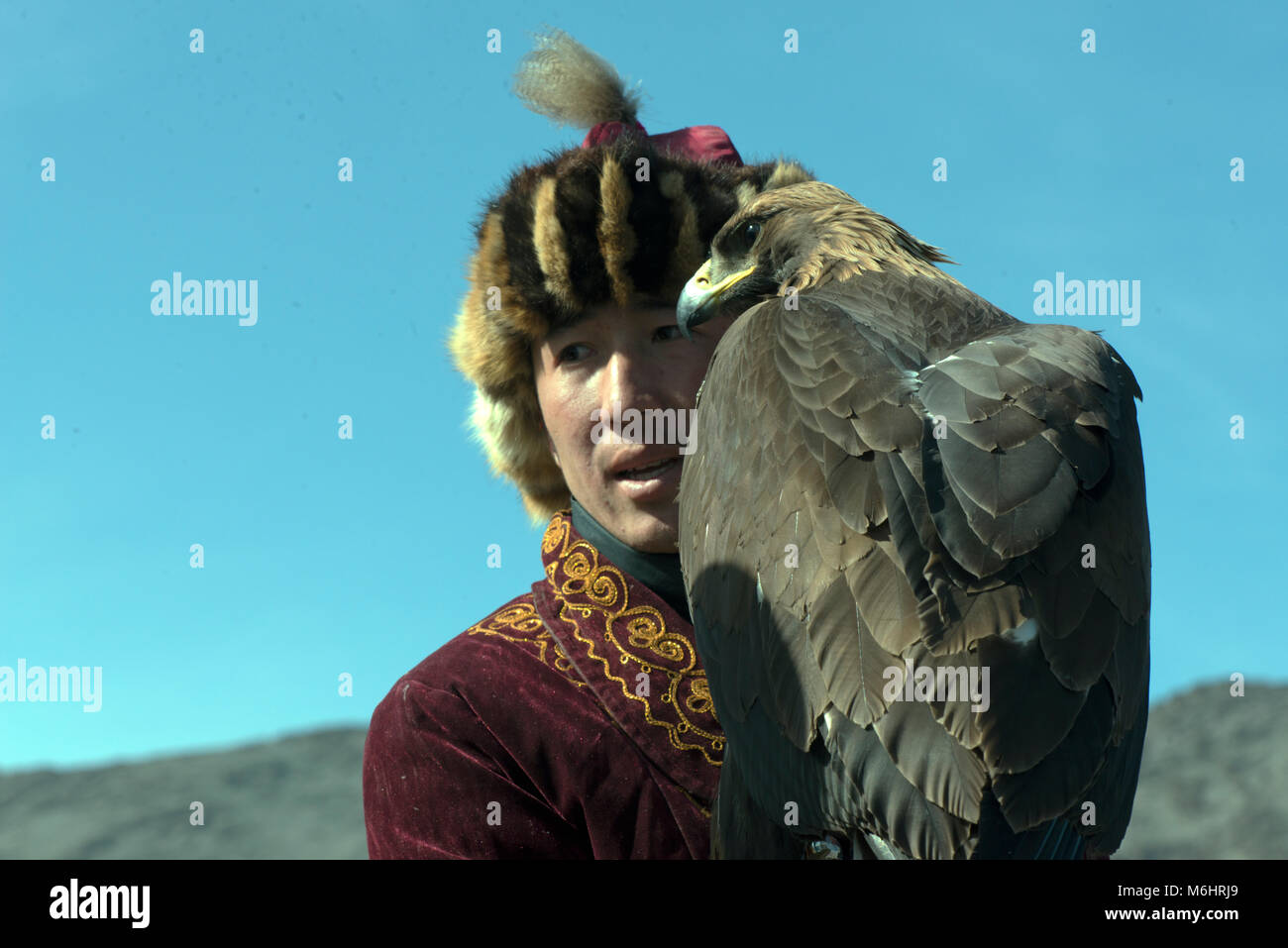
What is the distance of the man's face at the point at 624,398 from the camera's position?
3865 mm

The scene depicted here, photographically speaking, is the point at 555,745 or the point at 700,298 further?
the point at 700,298

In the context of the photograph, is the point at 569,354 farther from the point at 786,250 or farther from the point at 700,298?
the point at 786,250

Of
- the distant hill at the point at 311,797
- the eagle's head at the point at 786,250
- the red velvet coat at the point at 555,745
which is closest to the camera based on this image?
the red velvet coat at the point at 555,745

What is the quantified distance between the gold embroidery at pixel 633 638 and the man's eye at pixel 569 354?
54 centimetres

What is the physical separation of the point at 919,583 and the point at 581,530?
1922mm

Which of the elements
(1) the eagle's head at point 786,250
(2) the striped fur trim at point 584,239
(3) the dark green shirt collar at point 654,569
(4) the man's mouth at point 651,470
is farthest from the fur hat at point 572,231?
(3) the dark green shirt collar at point 654,569

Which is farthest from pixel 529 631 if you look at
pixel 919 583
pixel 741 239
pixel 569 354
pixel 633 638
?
pixel 919 583

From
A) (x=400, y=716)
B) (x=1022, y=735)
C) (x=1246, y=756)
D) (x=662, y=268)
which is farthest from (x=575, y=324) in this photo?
(x=1246, y=756)

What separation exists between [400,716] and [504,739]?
0.32 metres

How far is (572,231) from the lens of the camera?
3.98m

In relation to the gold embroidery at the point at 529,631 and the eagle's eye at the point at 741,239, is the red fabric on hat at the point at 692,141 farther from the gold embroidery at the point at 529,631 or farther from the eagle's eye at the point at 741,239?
the gold embroidery at the point at 529,631

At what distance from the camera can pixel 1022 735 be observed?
2211 mm
